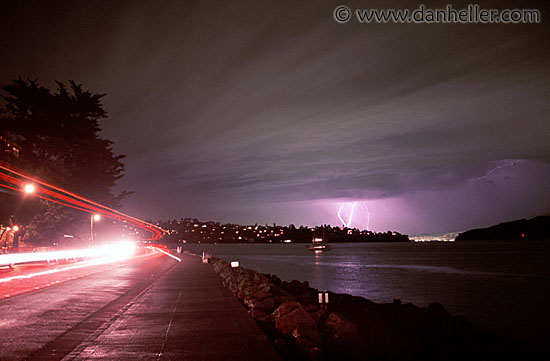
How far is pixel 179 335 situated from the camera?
336 inches

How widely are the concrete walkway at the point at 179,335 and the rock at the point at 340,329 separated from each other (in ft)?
8.49

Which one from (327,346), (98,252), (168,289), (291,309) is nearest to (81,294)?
(168,289)

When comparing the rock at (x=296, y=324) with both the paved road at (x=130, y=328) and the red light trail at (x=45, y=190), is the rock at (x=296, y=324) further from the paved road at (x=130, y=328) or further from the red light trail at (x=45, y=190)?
the red light trail at (x=45, y=190)

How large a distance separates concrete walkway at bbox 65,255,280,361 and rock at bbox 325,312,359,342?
2589 mm

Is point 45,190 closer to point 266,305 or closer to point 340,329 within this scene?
point 266,305

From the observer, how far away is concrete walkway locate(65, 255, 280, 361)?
23.6 feet

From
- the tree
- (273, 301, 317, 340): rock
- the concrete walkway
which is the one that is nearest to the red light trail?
the tree

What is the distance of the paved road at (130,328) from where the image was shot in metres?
7.33

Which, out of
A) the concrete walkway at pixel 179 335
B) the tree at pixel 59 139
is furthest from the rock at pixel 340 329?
the tree at pixel 59 139

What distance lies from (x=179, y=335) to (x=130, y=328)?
128 cm

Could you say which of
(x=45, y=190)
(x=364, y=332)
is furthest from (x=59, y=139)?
(x=364, y=332)

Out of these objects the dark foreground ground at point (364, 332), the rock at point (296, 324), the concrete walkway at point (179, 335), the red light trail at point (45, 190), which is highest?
the red light trail at point (45, 190)

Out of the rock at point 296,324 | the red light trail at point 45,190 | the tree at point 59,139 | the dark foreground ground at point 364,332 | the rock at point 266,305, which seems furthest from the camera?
the tree at point 59,139

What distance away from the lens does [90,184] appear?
5547 centimetres
